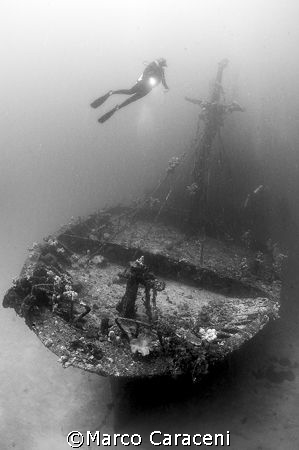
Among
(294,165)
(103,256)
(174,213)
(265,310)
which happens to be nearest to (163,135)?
(294,165)

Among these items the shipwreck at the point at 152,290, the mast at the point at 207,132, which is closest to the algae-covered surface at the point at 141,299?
the shipwreck at the point at 152,290

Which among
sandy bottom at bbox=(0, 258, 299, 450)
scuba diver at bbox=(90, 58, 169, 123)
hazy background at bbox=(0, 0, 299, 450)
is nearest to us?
sandy bottom at bbox=(0, 258, 299, 450)

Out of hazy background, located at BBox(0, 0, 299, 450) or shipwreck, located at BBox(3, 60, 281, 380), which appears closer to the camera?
shipwreck, located at BBox(3, 60, 281, 380)

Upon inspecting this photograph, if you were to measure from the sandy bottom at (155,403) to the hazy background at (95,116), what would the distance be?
0.05m

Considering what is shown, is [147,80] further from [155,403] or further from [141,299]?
[155,403]

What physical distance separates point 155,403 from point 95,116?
43034mm

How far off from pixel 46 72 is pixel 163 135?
25.5 m

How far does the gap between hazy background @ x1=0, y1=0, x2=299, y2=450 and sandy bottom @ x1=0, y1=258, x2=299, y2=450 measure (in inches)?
1.8

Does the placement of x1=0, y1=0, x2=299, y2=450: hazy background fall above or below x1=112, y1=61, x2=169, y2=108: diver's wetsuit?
above

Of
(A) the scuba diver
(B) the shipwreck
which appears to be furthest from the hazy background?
(A) the scuba diver

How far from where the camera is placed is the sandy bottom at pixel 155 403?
618 cm

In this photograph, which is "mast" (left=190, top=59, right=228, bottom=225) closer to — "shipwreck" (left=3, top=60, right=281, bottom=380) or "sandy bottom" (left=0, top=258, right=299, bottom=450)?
"shipwreck" (left=3, top=60, right=281, bottom=380)

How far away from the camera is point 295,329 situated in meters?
9.25

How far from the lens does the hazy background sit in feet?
25.2
